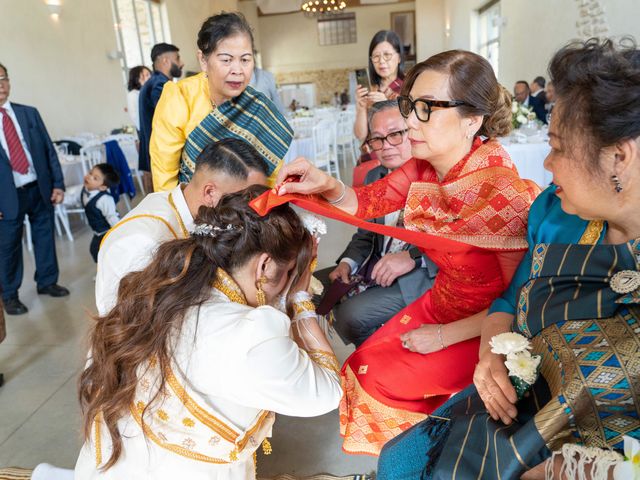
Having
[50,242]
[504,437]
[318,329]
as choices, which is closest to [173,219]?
[318,329]

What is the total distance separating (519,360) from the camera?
0.96 meters

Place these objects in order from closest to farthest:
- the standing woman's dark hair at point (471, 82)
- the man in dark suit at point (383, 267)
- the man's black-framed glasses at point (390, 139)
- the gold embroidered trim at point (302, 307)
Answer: the standing woman's dark hair at point (471, 82) < the gold embroidered trim at point (302, 307) < the man in dark suit at point (383, 267) < the man's black-framed glasses at point (390, 139)

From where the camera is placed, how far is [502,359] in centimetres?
112

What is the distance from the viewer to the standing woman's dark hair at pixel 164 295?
1.09 metres

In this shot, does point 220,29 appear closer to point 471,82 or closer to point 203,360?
point 471,82

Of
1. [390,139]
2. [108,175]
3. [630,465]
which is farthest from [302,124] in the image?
[630,465]

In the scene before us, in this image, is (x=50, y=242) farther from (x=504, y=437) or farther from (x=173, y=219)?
(x=504, y=437)

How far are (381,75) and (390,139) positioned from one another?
147 centimetres

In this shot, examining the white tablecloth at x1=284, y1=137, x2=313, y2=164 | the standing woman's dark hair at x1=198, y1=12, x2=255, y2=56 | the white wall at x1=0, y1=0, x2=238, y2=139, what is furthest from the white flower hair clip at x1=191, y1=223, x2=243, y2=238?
the white wall at x1=0, y1=0, x2=238, y2=139

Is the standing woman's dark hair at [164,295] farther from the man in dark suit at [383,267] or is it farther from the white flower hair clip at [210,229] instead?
the man in dark suit at [383,267]

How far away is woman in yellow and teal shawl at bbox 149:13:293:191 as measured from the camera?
2199mm

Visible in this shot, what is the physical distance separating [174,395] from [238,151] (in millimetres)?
850

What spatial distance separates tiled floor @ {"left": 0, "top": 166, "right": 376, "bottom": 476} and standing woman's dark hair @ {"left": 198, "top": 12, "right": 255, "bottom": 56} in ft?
4.24

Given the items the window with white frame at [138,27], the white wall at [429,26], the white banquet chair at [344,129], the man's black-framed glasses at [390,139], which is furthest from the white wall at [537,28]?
the window with white frame at [138,27]
